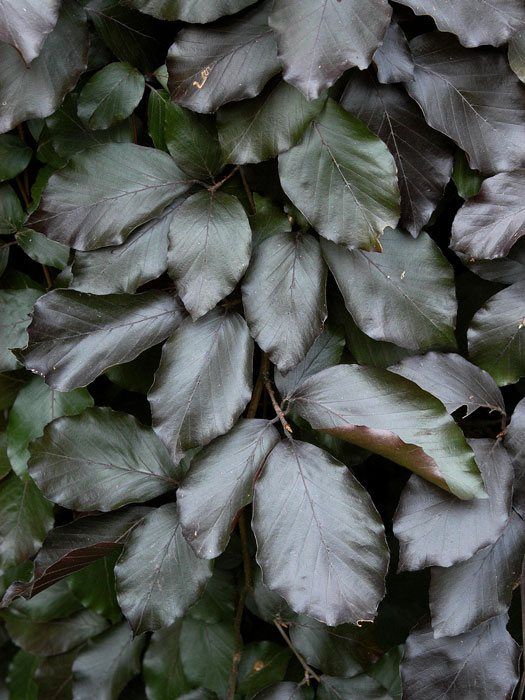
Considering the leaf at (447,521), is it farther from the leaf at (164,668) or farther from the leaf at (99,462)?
the leaf at (164,668)

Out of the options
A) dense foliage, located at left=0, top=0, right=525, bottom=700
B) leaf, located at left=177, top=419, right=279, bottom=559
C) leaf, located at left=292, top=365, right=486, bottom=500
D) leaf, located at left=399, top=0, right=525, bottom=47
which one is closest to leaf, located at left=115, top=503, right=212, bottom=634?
dense foliage, located at left=0, top=0, right=525, bottom=700

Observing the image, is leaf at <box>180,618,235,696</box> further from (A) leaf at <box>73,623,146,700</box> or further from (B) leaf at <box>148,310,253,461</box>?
(B) leaf at <box>148,310,253,461</box>

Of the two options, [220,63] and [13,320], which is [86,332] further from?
[220,63]

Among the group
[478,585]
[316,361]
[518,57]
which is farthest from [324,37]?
[478,585]

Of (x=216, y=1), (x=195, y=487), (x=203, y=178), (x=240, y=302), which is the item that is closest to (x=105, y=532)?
(x=195, y=487)

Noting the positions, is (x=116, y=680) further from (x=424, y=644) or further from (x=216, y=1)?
(x=216, y=1)
